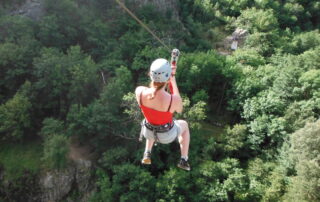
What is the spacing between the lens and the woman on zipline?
159 inches

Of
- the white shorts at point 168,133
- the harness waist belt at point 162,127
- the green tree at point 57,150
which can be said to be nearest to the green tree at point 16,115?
the green tree at point 57,150

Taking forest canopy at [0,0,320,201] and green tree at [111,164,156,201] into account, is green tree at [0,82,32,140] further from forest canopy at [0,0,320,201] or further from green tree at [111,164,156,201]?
green tree at [111,164,156,201]

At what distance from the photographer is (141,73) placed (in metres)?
20.3

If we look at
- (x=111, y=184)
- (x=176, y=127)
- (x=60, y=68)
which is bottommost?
(x=111, y=184)

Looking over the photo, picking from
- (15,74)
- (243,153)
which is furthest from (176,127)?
(15,74)

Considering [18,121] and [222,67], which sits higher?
[222,67]

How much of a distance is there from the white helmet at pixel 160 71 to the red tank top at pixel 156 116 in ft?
2.16

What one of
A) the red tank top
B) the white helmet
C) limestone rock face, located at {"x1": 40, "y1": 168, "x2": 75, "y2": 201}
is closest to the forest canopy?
limestone rock face, located at {"x1": 40, "y1": 168, "x2": 75, "y2": 201}

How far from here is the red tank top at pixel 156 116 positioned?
4.64m

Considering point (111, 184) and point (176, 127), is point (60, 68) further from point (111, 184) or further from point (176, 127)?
point (176, 127)

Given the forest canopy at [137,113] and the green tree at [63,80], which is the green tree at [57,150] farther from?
the green tree at [63,80]

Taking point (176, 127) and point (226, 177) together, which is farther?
point (226, 177)

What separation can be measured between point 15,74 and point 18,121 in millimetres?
3512

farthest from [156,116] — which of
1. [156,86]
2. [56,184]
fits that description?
[56,184]
